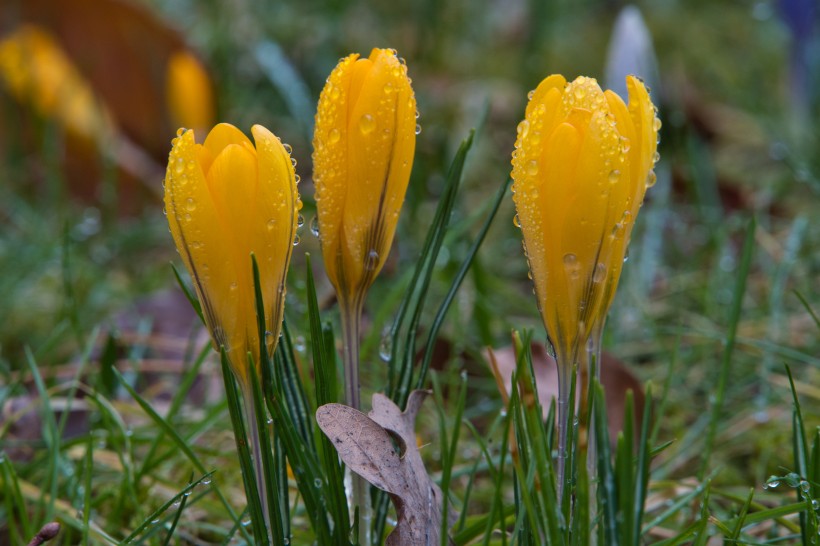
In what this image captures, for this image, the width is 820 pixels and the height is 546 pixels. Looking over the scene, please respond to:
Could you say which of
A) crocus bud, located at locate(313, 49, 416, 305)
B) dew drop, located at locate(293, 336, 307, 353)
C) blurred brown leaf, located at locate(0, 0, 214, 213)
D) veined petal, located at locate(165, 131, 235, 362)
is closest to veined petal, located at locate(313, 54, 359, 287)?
crocus bud, located at locate(313, 49, 416, 305)

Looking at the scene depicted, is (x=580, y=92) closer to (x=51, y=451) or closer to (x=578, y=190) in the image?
(x=578, y=190)

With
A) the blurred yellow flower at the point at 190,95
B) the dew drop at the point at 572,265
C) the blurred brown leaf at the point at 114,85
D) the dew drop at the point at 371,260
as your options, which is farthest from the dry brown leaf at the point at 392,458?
the blurred brown leaf at the point at 114,85

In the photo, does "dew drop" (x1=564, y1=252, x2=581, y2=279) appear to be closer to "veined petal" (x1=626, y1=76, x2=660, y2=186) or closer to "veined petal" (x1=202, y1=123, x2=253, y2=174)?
"veined petal" (x1=626, y1=76, x2=660, y2=186)

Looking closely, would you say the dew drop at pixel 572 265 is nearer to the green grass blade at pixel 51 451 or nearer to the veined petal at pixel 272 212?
the veined petal at pixel 272 212

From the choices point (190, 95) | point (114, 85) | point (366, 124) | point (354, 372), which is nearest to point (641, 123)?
point (366, 124)

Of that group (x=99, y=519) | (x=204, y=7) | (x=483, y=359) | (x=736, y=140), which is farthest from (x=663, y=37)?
(x=99, y=519)
